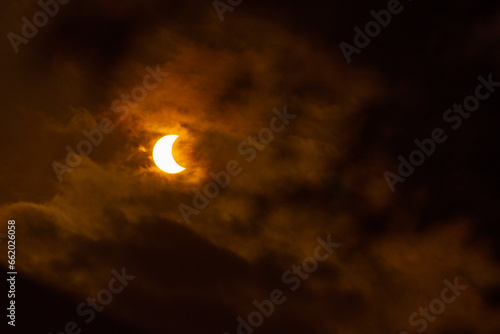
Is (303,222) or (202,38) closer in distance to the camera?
(202,38)

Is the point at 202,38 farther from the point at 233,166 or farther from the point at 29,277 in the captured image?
the point at 29,277

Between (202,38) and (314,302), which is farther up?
(202,38)

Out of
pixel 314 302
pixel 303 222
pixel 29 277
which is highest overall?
pixel 29 277

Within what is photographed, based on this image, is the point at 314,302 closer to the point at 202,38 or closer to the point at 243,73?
the point at 243,73

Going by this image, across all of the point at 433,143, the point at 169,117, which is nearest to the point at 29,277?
the point at 169,117

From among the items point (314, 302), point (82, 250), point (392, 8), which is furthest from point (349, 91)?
point (82, 250)

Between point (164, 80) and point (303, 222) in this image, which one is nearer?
point (164, 80)
